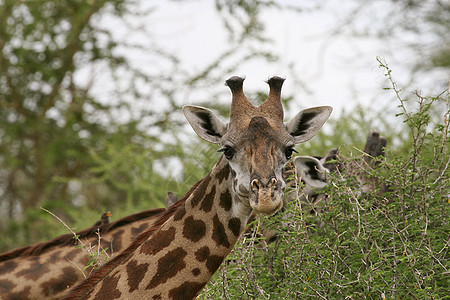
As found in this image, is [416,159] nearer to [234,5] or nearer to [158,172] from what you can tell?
[158,172]

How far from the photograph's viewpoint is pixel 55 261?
6598mm

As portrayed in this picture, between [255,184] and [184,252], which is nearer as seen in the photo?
[255,184]

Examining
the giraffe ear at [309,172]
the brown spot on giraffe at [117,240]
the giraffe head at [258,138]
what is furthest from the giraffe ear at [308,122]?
the brown spot on giraffe at [117,240]

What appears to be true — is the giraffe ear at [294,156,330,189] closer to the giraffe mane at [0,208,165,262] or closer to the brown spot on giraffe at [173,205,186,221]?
the giraffe mane at [0,208,165,262]

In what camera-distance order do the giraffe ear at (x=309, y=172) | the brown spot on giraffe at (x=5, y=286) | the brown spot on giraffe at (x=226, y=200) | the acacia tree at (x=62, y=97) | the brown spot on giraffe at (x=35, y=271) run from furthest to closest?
1. the acacia tree at (x=62, y=97)
2. the giraffe ear at (x=309, y=172)
3. the brown spot on giraffe at (x=35, y=271)
4. the brown spot on giraffe at (x=5, y=286)
5. the brown spot on giraffe at (x=226, y=200)

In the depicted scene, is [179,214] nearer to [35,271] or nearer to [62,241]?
[35,271]

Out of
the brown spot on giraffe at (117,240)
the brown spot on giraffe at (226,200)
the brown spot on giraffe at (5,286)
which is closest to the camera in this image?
the brown spot on giraffe at (226,200)

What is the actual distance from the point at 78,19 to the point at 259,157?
37.2ft

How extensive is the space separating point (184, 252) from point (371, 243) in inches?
66.4

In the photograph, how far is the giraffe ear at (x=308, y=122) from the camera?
4.77m

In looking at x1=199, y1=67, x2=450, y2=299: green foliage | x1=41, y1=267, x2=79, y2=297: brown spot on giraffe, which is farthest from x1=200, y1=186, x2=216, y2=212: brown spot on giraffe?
x1=41, y1=267, x2=79, y2=297: brown spot on giraffe

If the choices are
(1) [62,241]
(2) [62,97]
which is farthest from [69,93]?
(1) [62,241]

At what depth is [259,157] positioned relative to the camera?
423 centimetres

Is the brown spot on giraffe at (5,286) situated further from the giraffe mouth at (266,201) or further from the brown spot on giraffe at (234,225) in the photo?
the giraffe mouth at (266,201)
